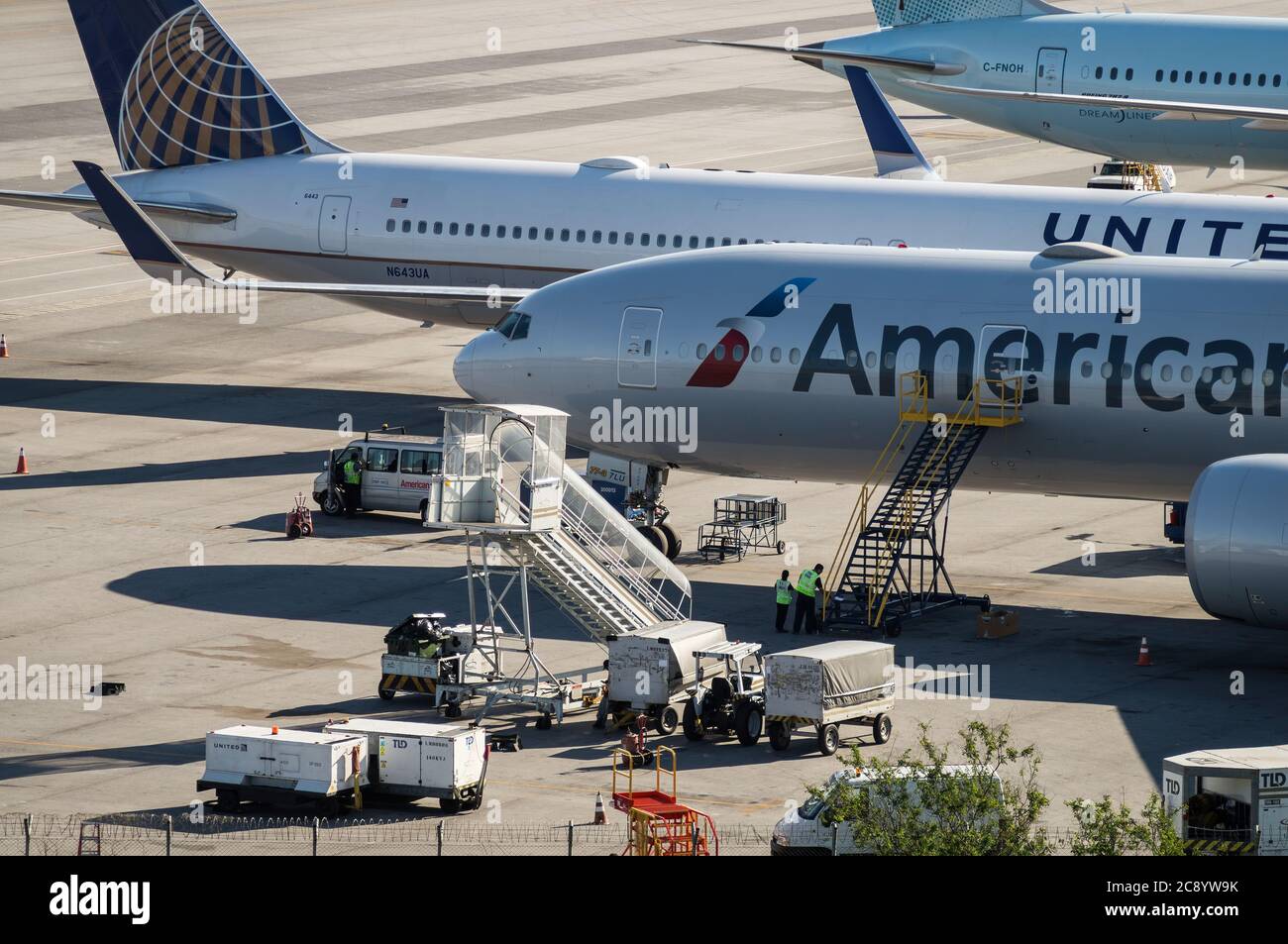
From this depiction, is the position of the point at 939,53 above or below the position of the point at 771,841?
above

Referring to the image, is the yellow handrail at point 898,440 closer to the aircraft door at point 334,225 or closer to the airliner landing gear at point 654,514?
the airliner landing gear at point 654,514

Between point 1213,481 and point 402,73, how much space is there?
9163cm

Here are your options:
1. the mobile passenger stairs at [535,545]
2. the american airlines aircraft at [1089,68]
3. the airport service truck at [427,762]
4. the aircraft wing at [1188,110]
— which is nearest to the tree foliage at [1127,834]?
the airport service truck at [427,762]

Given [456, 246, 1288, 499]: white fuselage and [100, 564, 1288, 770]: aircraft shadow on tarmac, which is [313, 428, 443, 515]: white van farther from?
[100, 564, 1288, 770]: aircraft shadow on tarmac

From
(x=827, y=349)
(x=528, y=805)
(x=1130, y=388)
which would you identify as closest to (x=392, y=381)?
(x=827, y=349)

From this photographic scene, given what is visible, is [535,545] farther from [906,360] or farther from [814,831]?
[814,831]

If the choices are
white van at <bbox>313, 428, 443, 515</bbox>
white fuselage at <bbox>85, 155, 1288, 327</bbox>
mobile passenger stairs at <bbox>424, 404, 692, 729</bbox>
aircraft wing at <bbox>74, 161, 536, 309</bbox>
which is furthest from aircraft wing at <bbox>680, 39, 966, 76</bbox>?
mobile passenger stairs at <bbox>424, 404, 692, 729</bbox>

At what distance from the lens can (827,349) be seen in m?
45.0

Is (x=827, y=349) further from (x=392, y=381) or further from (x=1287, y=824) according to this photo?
(x=392, y=381)

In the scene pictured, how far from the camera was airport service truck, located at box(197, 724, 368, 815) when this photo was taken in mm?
32750

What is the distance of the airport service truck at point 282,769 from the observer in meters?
32.8

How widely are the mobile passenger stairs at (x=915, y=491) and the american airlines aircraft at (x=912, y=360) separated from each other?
26 cm

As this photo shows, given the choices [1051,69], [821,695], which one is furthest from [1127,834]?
[1051,69]

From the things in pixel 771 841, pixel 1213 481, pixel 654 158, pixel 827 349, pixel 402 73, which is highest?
pixel 402 73
